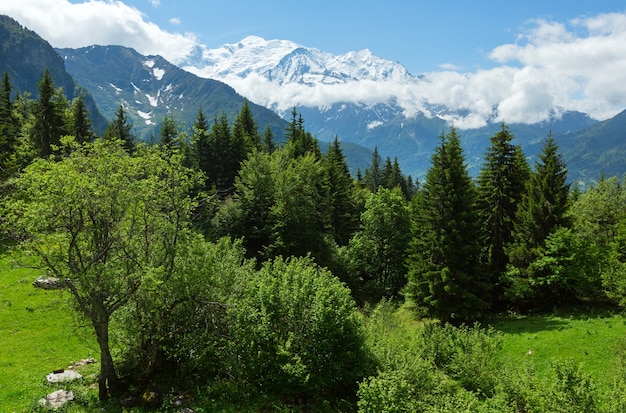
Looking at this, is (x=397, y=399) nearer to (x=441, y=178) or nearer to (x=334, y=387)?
(x=334, y=387)

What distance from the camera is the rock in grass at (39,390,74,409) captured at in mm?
16797

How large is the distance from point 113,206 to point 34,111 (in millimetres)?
47212

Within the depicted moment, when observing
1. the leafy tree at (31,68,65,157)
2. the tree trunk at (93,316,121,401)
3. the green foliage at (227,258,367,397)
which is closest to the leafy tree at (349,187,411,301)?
the green foliage at (227,258,367,397)

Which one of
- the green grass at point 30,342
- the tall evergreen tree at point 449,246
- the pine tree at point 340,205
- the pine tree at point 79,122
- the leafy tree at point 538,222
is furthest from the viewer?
the pine tree at point 340,205

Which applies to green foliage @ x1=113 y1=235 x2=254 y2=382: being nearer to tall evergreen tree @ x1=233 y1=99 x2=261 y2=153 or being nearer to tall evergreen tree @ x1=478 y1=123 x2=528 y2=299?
tall evergreen tree @ x1=478 y1=123 x2=528 y2=299

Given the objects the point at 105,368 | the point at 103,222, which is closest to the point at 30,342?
the point at 105,368

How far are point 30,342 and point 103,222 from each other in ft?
40.2

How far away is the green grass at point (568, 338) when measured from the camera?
25.9m

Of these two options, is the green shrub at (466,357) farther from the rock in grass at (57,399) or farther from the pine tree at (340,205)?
the pine tree at (340,205)

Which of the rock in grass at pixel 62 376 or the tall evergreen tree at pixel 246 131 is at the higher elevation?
the tall evergreen tree at pixel 246 131

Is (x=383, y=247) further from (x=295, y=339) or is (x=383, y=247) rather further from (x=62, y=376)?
(x=62, y=376)

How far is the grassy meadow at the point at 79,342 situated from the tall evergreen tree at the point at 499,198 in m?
6.21

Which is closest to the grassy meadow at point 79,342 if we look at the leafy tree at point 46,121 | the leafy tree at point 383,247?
the leafy tree at point 383,247

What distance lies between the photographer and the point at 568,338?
28922mm
